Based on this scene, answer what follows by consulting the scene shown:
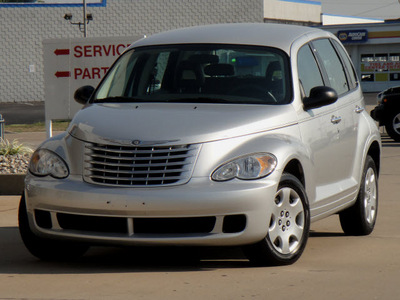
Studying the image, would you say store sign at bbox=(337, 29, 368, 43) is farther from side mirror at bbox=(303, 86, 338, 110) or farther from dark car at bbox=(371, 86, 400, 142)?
side mirror at bbox=(303, 86, 338, 110)

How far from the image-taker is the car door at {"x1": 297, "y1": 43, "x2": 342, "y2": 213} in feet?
23.0

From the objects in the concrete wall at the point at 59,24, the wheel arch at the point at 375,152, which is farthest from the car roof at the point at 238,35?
the concrete wall at the point at 59,24

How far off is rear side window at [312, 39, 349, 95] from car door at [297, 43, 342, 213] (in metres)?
0.15

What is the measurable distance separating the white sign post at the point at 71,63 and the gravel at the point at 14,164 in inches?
48.8

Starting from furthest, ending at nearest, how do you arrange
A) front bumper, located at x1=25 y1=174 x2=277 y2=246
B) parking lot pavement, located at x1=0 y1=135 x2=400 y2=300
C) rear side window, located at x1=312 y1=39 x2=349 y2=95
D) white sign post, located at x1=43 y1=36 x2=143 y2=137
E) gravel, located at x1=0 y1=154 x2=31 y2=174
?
white sign post, located at x1=43 y1=36 x2=143 y2=137 → gravel, located at x1=0 y1=154 x2=31 y2=174 → rear side window, located at x1=312 y1=39 x2=349 y2=95 → front bumper, located at x1=25 y1=174 x2=277 y2=246 → parking lot pavement, located at x1=0 y1=135 x2=400 y2=300

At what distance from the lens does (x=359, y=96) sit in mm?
8359

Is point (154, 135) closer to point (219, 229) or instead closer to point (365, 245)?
point (219, 229)

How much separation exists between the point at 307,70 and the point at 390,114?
41.7 feet

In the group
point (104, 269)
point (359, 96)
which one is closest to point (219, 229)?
point (104, 269)

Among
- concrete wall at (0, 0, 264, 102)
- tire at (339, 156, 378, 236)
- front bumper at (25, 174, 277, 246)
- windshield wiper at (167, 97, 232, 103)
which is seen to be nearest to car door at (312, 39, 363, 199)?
tire at (339, 156, 378, 236)

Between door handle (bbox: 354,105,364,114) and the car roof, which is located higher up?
the car roof

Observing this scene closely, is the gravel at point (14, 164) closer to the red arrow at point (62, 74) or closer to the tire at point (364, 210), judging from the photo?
the red arrow at point (62, 74)

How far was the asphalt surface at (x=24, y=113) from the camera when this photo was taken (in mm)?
35062

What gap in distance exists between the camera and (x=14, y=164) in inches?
479
